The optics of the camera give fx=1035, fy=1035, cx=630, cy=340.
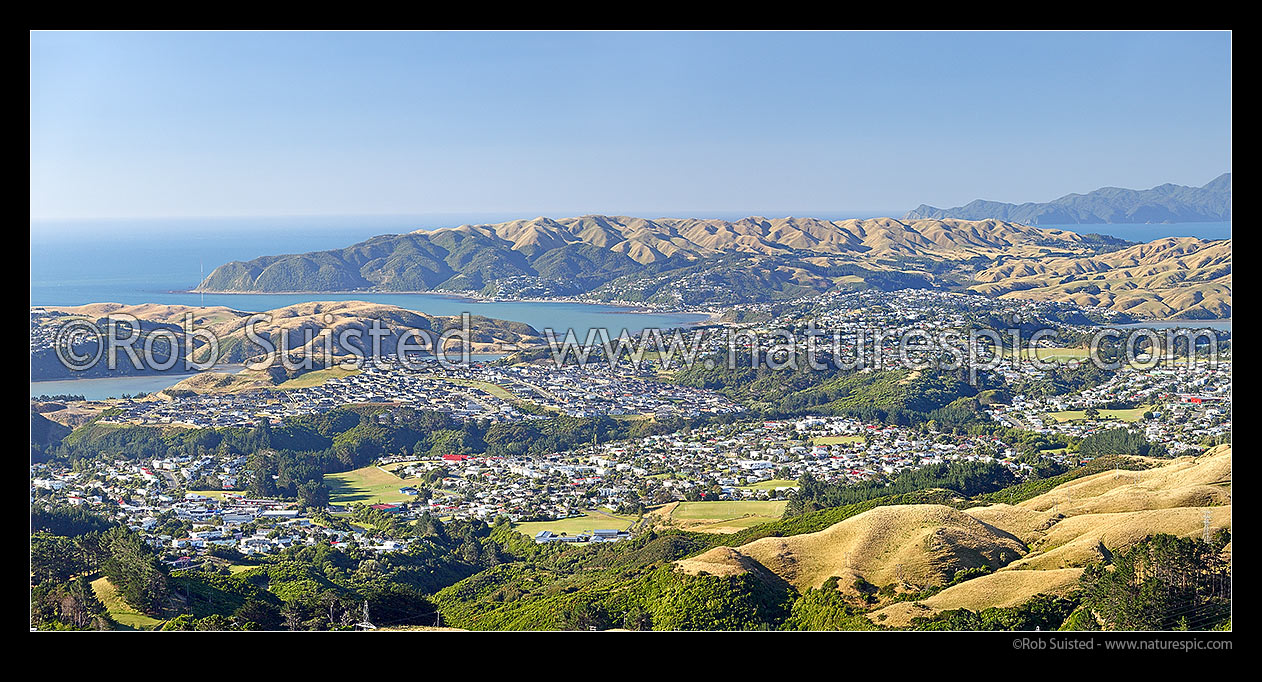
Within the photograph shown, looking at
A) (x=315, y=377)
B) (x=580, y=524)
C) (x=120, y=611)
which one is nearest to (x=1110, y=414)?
(x=580, y=524)

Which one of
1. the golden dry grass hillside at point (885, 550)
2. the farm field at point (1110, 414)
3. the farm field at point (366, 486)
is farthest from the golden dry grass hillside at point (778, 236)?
the golden dry grass hillside at point (885, 550)

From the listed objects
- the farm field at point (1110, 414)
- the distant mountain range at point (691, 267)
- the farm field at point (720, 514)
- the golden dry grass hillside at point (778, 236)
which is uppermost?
the golden dry grass hillside at point (778, 236)

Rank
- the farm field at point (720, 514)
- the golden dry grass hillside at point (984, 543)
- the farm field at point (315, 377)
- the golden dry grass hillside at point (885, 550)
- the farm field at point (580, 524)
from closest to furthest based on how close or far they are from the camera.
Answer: the golden dry grass hillside at point (984, 543)
the golden dry grass hillside at point (885, 550)
the farm field at point (720, 514)
the farm field at point (580, 524)
the farm field at point (315, 377)

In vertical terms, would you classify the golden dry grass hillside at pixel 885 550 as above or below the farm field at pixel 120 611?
above

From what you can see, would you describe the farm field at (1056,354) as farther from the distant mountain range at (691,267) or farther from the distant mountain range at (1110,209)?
the distant mountain range at (1110,209)

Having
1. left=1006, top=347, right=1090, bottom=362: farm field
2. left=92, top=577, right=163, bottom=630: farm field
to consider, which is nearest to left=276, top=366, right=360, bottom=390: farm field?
left=92, top=577, right=163, bottom=630: farm field

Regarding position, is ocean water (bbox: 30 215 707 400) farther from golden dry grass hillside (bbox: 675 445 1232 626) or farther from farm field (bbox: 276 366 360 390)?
golden dry grass hillside (bbox: 675 445 1232 626)
